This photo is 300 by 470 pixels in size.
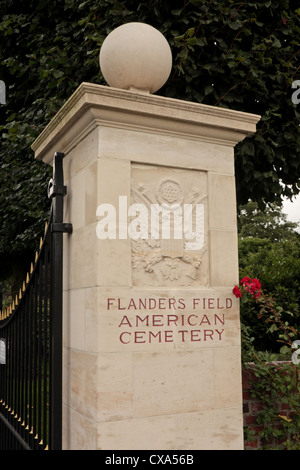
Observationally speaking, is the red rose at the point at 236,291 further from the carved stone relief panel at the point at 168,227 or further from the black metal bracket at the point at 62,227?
the black metal bracket at the point at 62,227

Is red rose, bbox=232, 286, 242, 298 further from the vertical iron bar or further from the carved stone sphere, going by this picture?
the carved stone sphere

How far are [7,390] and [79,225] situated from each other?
6.58ft

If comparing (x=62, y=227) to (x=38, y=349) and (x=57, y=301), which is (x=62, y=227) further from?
(x=38, y=349)

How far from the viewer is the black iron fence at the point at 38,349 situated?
269 cm

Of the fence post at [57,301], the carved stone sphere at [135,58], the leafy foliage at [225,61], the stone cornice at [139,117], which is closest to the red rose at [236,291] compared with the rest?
the stone cornice at [139,117]

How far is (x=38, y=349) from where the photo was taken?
305 centimetres

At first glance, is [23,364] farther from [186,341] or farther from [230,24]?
[230,24]

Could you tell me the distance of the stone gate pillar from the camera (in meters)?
2.43

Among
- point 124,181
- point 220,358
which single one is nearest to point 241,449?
point 220,358

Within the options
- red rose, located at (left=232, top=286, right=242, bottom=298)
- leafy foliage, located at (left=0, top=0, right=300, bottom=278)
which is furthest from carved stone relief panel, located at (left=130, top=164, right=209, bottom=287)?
leafy foliage, located at (left=0, top=0, right=300, bottom=278)

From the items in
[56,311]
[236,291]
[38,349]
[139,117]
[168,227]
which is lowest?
[38,349]

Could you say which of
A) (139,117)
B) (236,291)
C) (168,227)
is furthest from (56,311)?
(139,117)

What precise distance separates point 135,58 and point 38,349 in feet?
6.41

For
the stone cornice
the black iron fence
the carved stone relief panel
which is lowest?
the black iron fence
